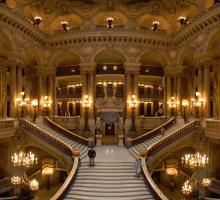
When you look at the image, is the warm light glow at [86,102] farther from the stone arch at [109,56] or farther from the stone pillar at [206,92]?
the stone pillar at [206,92]

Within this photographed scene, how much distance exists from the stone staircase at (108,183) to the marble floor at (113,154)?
0.90m

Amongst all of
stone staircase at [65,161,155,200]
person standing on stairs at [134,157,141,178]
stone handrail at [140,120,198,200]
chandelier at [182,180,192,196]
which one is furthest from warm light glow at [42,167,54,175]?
chandelier at [182,180,192,196]

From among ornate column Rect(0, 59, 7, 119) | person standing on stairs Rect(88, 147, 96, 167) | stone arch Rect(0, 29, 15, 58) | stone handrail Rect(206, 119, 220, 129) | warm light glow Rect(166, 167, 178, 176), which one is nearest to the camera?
person standing on stairs Rect(88, 147, 96, 167)

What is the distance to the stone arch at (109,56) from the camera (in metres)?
29.3

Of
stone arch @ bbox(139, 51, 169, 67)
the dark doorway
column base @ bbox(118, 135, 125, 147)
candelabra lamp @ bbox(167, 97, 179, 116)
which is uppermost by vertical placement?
stone arch @ bbox(139, 51, 169, 67)

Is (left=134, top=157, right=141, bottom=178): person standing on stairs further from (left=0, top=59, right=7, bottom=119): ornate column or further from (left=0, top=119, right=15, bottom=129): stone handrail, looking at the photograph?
(left=0, top=59, right=7, bottom=119): ornate column

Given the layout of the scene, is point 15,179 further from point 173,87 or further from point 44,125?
point 173,87

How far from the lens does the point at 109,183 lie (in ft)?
59.0

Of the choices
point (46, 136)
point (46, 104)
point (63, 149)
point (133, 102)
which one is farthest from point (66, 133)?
point (133, 102)

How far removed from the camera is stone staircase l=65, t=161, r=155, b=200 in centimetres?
1661

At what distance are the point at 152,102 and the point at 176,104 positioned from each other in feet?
11.0

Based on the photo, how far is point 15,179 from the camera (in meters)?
17.6

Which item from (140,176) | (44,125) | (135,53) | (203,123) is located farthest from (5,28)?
(203,123)

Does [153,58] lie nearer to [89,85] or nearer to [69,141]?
[89,85]
